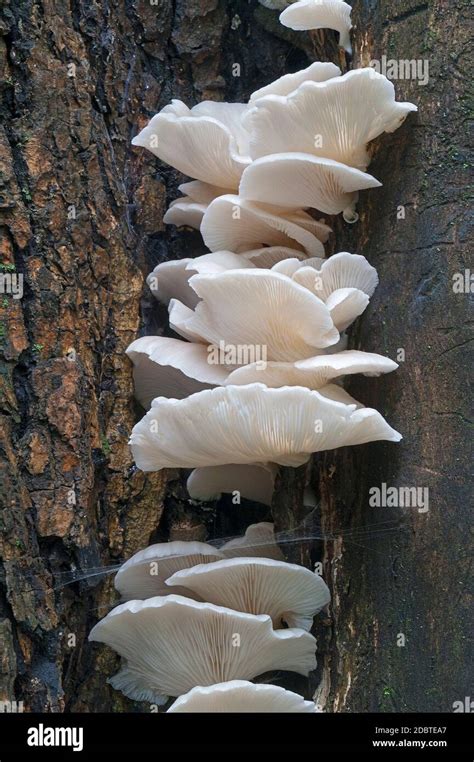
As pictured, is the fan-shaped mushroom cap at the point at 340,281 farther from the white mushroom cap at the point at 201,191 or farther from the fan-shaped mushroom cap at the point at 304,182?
the white mushroom cap at the point at 201,191

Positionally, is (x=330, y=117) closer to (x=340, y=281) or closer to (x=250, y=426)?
(x=340, y=281)

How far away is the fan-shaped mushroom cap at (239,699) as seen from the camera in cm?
301

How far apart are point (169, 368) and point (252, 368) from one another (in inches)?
27.7

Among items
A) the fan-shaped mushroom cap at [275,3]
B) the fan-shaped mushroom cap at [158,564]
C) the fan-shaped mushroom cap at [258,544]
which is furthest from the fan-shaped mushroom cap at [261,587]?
the fan-shaped mushroom cap at [275,3]

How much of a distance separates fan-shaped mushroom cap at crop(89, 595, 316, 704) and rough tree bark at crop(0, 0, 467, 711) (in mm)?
123

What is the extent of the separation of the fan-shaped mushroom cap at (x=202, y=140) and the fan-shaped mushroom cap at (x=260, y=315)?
2.50ft

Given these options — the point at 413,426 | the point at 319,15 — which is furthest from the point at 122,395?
the point at 319,15

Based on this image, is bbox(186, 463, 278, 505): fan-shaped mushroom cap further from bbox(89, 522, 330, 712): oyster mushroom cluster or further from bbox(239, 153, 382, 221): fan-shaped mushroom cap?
bbox(239, 153, 382, 221): fan-shaped mushroom cap

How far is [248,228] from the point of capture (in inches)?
157

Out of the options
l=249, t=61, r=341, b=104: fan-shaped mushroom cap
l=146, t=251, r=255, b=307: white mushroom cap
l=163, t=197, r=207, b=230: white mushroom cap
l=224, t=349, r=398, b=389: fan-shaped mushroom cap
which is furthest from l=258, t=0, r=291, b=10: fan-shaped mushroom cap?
l=224, t=349, r=398, b=389: fan-shaped mushroom cap

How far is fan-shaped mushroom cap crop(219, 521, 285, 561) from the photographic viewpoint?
375cm

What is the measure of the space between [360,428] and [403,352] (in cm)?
50

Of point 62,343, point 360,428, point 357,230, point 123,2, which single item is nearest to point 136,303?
point 62,343
